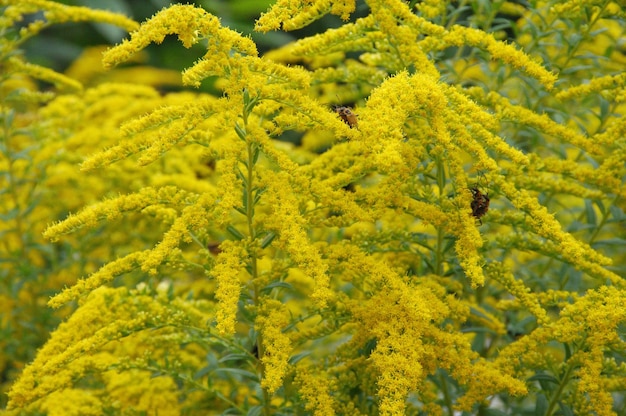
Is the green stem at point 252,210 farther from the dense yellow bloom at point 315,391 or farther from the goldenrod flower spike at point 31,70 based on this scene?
the goldenrod flower spike at point 31,70

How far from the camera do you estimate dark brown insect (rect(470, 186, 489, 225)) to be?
3.09 m

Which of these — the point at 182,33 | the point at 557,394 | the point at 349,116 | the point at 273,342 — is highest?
the point at 182,33

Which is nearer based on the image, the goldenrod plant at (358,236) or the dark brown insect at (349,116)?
the goldenrod plant at (358,236)

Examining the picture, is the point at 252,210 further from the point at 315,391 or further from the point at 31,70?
the point at 31,70

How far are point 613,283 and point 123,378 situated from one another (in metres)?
2.41

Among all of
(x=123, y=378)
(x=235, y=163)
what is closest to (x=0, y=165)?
(x=123, y=378)

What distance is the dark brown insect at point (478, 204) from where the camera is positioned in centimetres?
309

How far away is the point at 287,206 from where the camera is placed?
112 inches

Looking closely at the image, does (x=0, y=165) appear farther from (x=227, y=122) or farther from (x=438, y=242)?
(x=438, y=242)

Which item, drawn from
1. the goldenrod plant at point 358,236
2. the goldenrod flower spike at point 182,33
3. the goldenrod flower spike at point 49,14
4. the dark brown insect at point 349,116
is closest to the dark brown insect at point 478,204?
the goldenrod plant at point 358,236

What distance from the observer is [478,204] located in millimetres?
3096

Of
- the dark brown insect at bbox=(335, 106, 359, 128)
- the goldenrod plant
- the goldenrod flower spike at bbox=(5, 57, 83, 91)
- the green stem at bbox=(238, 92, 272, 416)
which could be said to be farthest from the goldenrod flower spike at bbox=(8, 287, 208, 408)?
the goldenrod flower spike at bbox=(5, 57, 83, 91)

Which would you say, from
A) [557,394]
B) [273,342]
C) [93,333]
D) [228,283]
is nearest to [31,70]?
[93,333]

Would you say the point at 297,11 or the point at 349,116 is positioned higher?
the point at 297,11
